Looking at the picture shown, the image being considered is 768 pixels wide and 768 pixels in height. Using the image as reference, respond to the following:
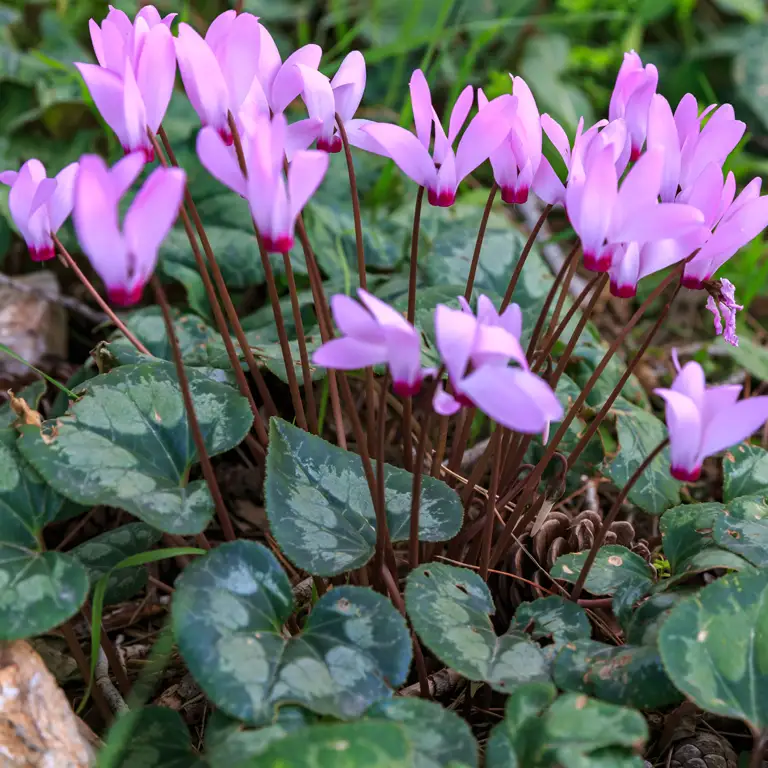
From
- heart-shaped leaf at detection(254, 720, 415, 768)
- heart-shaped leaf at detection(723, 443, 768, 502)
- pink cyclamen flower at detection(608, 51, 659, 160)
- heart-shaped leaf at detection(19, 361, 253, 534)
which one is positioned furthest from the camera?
heart-shaped leaf at detection(723, 443, 768, 502)

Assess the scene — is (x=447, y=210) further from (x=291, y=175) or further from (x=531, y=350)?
(x=291, y=175)

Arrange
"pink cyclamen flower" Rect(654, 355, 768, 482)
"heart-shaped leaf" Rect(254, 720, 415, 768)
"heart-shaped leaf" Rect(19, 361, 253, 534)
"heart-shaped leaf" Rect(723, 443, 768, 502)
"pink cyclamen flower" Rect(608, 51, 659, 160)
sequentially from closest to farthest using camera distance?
1. "heart-shaped leaf" Rect(254, 720, 415, 768)
2. "pink cyclamen flower" Rect(654, 355, 768, 482)
3. "heart-shaped leaf" Rect(19, 361, 253, 534)
4. "pink cyclamen flower" Rect(608, 51, 659, 160)
5. "heart-shaped leaf" Rect(723, 443, 768, 502)

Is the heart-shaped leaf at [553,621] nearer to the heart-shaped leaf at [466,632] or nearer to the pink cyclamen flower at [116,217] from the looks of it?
the heart-shaped leaf at [466,632]

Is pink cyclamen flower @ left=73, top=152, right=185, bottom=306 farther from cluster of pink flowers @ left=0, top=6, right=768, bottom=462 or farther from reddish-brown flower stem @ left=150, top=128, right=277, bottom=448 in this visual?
reddish-brown flower stem @ left=150, top=128, right=277, bottom=448

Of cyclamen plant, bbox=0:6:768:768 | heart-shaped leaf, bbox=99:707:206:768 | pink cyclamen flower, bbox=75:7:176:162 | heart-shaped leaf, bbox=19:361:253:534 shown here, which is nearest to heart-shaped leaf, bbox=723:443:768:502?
cyclamen plant, bbox=0:6:768:768

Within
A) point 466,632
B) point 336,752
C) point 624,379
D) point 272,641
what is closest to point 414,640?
point 466,632

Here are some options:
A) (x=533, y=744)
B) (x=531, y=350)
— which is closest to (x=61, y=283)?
(x=531, y=350)

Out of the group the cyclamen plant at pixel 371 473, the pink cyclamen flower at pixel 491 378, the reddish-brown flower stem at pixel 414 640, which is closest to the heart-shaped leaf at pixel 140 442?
the cyclamen plant at pixel 371 473
